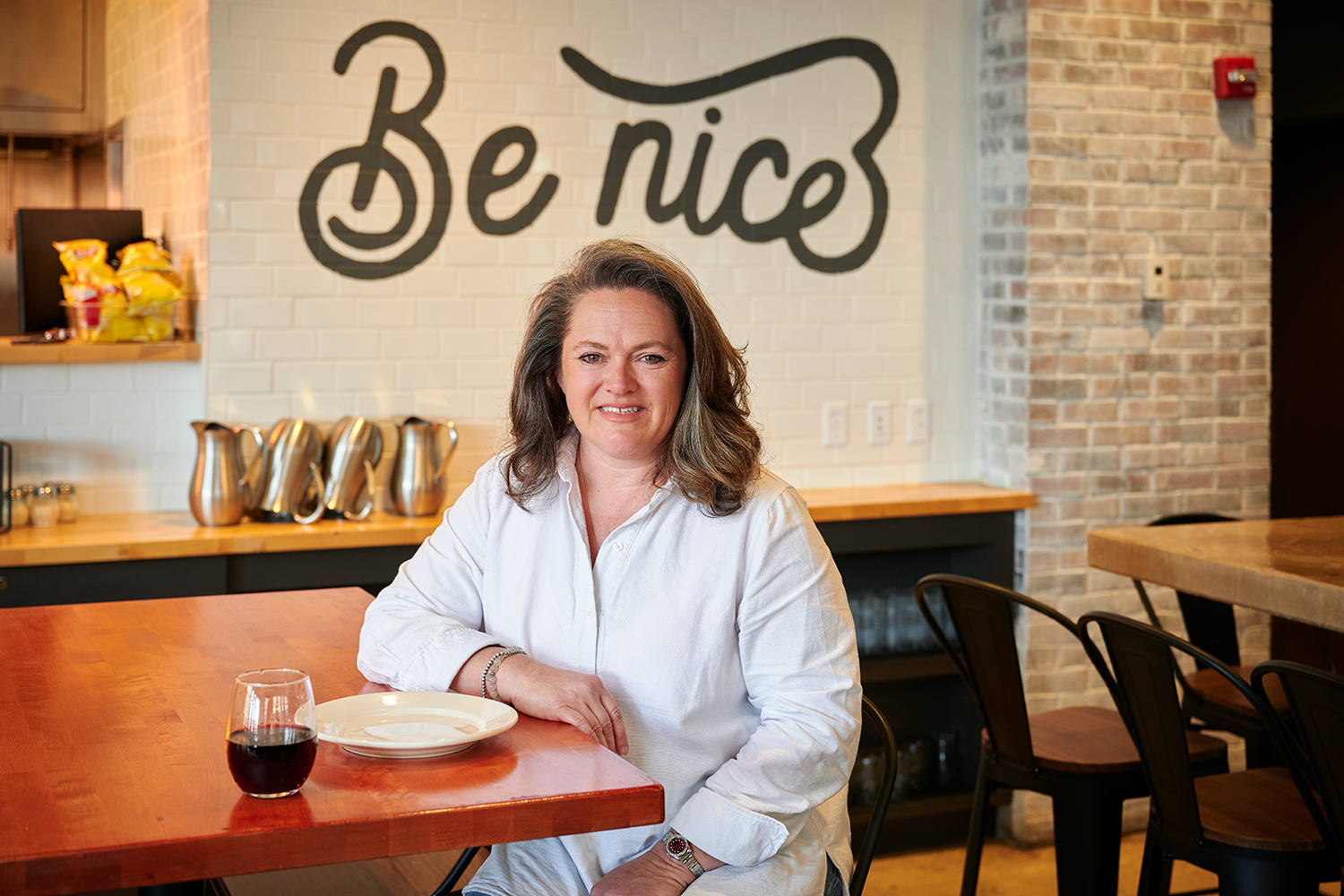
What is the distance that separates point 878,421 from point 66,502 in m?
2.34

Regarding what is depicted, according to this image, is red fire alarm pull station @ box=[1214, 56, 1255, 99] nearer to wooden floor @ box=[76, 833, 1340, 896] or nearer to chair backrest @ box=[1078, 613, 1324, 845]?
wooden floor @ box=[76, 833, 1340, 896]

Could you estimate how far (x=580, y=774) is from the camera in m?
1.47

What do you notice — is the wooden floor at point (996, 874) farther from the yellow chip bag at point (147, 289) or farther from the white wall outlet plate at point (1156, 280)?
the yellow chip bag at point (147, 289)


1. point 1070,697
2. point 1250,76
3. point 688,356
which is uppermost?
point 1250,76

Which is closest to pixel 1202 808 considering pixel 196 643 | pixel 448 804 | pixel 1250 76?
pixel 448 804

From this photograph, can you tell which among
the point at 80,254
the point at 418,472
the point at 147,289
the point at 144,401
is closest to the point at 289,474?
the point at 418,472

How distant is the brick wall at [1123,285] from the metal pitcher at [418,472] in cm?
175

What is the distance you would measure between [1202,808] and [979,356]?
2.14 metres

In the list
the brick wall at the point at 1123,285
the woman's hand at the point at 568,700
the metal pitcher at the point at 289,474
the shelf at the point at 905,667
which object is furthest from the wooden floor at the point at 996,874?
the woman's hand at the point at 568,700

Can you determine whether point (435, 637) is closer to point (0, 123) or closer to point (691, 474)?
point (691, 474)

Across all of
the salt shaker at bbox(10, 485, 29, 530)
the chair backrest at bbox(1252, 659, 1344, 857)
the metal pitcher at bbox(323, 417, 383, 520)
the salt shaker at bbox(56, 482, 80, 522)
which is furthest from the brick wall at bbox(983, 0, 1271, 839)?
the salt shaker at bbox(10, 485, 29, 530)

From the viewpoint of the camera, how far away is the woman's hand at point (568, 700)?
1.67 meters

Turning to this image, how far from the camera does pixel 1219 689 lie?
9.68 feet

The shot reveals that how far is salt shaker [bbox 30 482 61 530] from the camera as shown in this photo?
3309 millimetres
